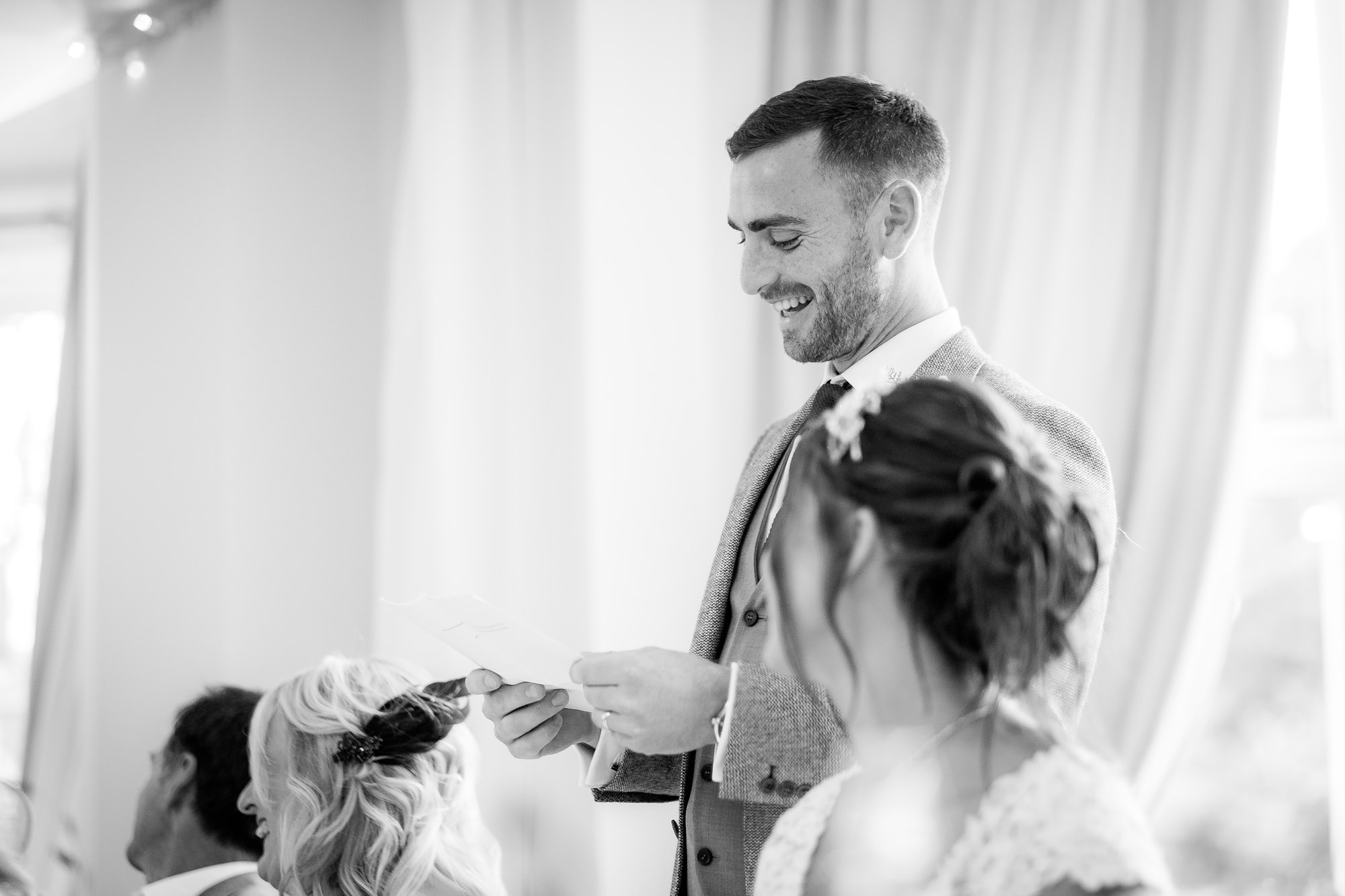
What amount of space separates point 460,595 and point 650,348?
4.94 ft

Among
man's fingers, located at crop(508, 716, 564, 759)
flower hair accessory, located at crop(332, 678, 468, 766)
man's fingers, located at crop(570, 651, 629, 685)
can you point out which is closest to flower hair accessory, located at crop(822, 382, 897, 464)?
man's fingers, located at crop(570, 651, 629, 685)

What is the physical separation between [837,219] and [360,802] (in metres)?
1.13

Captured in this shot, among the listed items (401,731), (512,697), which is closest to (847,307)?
(512,697)

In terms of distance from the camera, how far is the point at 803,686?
1481mm

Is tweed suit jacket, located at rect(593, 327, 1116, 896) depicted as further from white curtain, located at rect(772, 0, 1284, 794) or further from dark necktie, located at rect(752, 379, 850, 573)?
white curtain, located at rect(772, 0, 1284, 794)

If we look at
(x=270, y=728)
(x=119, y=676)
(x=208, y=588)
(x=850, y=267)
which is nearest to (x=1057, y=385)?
(x=850, y=267)

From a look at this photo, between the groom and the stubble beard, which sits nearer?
the groom

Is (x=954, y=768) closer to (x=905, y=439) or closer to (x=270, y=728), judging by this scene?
(x=905, y=439)

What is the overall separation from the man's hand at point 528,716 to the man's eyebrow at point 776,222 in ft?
2.37

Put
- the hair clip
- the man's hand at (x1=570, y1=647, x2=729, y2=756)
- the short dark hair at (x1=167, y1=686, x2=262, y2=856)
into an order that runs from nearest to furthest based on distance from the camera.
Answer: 1. the man's hand at (x1=570, y1=647, x2=729, y2=756)
2. the hair clip
3. the short dark hair at (x1=167, y1=686, x2=262, y2=856)

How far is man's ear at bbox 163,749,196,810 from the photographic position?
2.34 m

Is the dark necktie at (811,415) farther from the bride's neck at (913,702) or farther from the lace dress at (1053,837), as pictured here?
the lace dress at (1053,837)

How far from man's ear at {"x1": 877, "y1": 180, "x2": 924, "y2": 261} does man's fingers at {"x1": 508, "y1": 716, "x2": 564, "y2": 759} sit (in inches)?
32.3

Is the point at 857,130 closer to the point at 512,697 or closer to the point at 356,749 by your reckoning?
the point at 512,697
